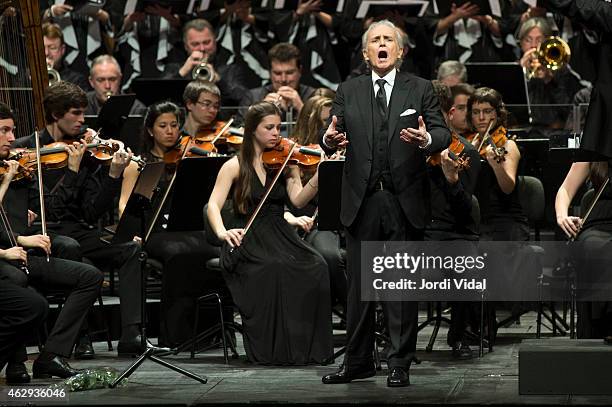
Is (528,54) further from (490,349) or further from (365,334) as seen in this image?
(365,334)

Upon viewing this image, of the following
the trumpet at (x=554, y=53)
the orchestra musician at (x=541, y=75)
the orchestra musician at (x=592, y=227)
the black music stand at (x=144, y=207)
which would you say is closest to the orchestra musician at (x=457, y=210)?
the orchestra musician at (x=592, y=227)

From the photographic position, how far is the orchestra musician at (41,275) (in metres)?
5.89

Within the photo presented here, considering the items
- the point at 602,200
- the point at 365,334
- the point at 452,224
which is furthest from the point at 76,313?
the point at 602,200

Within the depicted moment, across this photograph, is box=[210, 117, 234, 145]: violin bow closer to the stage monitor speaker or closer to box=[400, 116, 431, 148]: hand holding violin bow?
box=[400, 116, 431, 148]: hand holding violin bow

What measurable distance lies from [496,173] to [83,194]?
2296 millimetres

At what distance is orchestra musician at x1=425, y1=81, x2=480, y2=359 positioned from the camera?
6383mm

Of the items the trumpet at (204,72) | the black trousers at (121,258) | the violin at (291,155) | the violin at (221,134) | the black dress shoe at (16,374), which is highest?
the trumpet at (204,72)

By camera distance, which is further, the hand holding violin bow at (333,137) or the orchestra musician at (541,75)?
the orchestra musician at (541,75)

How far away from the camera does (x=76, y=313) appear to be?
609cm

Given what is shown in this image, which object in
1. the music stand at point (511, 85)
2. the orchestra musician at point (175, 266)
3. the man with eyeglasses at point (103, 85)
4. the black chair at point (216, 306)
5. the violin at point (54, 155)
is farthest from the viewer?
the man with eyeglasses at point (103, 85)

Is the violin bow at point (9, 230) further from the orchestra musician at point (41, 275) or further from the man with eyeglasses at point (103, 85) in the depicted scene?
the man with eyeglasses at point (103, 85)

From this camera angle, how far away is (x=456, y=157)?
19.9 feet

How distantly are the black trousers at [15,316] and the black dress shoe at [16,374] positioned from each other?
17cm

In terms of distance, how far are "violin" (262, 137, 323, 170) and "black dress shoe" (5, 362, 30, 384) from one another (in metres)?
1.64
